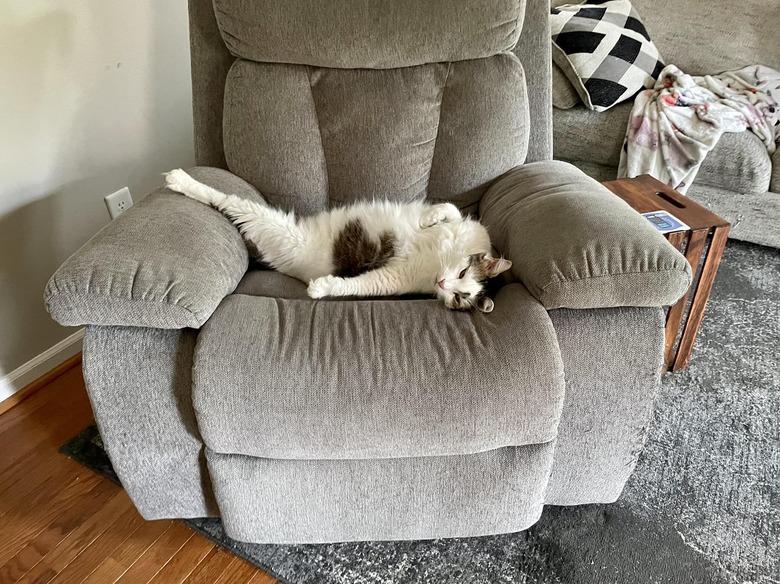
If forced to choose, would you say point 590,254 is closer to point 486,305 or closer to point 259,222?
point 486,305

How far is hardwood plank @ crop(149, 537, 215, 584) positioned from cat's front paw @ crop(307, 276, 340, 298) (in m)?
0.64

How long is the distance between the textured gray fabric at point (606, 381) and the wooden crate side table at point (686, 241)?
1.72 feet

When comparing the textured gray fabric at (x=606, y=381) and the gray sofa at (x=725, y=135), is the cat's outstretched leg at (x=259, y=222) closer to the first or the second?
the textured gray fabric at (x=606, y=381)

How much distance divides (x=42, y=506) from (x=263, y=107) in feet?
3.85

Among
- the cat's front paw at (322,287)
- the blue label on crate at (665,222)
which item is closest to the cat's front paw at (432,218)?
the cat's front paw at (322,287)

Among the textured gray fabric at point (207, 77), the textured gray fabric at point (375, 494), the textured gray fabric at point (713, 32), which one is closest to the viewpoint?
the textured gray fabric at point (375, 494)

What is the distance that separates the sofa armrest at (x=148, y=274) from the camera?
103 centimetres

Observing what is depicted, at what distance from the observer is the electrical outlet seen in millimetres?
1812

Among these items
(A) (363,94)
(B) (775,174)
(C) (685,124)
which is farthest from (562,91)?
(A) (363,94)

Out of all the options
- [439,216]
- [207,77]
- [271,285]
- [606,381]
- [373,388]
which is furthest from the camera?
[207,77]

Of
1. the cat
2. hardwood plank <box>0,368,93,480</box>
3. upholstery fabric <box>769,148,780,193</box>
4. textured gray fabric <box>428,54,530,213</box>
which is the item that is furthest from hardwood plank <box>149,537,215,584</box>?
upholstery fabric <box>769,148,780,193</box>

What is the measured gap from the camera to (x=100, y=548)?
1305 mm

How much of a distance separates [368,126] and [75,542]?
128 centimetres

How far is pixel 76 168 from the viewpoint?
1699mm
